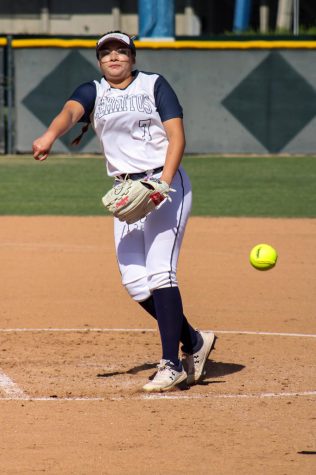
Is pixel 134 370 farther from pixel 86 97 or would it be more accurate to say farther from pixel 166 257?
pixel 86 97

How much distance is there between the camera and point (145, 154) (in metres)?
6.87

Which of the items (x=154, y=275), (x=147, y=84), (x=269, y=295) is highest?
(x=147, y=84)

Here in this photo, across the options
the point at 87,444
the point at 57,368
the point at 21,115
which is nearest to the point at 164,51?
the point at 21,115

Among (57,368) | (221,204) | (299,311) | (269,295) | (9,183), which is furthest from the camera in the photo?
(9,183)

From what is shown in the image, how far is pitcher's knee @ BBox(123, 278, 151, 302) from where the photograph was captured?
6945mm

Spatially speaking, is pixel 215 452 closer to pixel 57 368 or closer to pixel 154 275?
pixel 154 275

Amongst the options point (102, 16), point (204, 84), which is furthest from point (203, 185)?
point (102, 16)

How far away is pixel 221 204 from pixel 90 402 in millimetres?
9617

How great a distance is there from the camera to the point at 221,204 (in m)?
16.0

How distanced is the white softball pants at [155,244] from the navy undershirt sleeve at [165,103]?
1.21 feet

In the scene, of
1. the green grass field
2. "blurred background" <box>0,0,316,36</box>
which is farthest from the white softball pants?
"blurred background" <box>0,0,316,36</box>

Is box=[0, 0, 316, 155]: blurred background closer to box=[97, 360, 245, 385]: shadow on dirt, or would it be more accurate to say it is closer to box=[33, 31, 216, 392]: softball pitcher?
box=[97, 360, 245, 385]: shadow on dirt

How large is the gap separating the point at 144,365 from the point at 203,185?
10.6 metres

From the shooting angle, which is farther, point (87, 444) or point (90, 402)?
point (90, 402)
